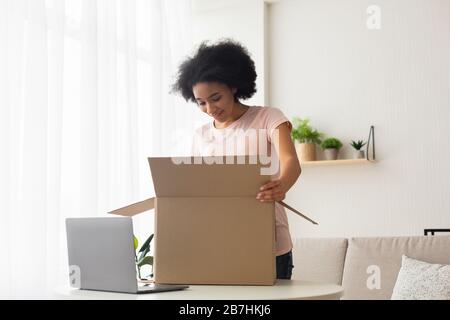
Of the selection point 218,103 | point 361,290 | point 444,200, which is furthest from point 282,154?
point 444,200

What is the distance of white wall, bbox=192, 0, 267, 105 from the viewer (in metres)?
4.16

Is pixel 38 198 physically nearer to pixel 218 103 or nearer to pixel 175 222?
pixel 218 103

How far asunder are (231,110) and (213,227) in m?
0.55

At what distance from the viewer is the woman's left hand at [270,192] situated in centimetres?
141

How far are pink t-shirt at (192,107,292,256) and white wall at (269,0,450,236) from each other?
6.71 ft

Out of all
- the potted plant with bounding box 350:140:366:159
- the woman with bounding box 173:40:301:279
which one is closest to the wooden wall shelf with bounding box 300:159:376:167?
the potted plant with bounding box 350:140:366:159

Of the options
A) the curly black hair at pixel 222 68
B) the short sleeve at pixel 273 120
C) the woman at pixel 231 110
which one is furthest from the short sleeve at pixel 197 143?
the short sleeve at pixel 273 120

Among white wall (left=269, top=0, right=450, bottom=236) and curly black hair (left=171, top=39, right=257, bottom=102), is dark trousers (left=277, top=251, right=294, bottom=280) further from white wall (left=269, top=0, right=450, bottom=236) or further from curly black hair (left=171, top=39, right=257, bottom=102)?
white wall (left=269, top=0, right=450, bottom=236)

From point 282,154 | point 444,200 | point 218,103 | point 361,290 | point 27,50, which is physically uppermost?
point 27,50

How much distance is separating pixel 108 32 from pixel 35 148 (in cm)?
91

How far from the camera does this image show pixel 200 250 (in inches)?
56.2

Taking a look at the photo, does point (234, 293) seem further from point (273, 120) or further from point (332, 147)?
point (332, 147)

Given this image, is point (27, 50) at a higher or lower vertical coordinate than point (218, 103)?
higher

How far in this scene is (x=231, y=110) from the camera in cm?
187
